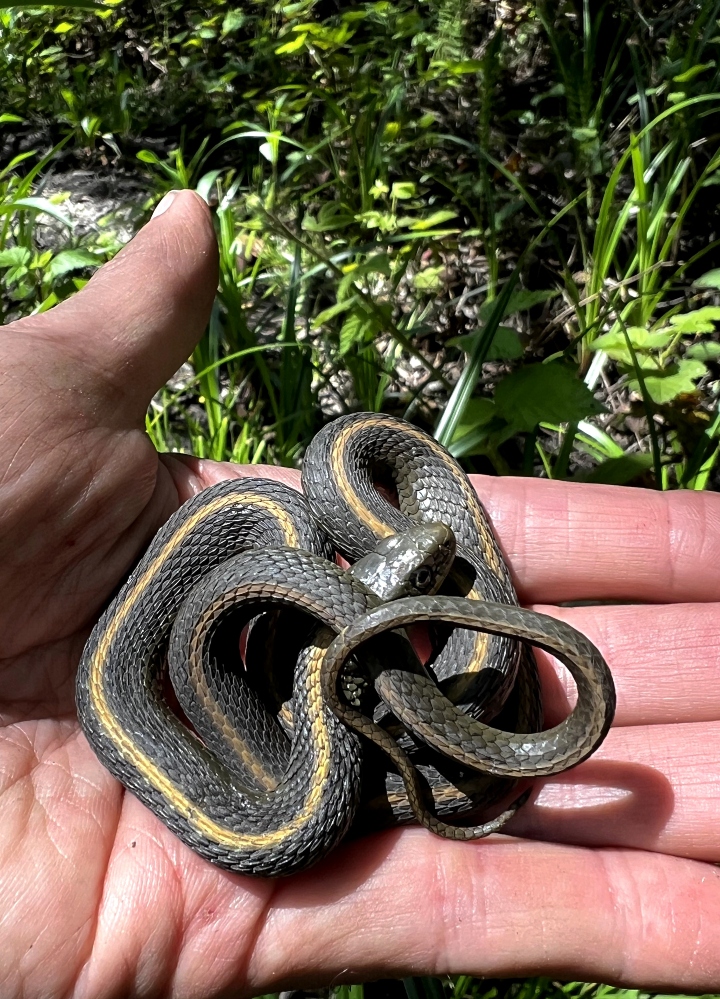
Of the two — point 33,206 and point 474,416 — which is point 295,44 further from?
point 474,416

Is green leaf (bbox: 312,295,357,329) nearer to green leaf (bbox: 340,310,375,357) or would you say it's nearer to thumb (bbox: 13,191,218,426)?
green leaf (bbox: 340,310,375,357)

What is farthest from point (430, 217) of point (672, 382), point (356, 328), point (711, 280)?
point (672, 382)

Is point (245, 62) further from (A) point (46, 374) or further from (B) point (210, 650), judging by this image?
(B) point (210, 650)

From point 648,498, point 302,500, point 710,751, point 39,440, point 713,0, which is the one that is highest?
point 713,0

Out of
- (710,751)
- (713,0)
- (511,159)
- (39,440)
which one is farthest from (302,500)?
(713,0)

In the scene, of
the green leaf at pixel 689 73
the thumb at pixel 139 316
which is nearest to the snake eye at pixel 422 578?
the thumb at pixel 139 316

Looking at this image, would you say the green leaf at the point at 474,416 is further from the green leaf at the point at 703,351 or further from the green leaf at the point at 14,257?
the green leaf at the point at 14,257
